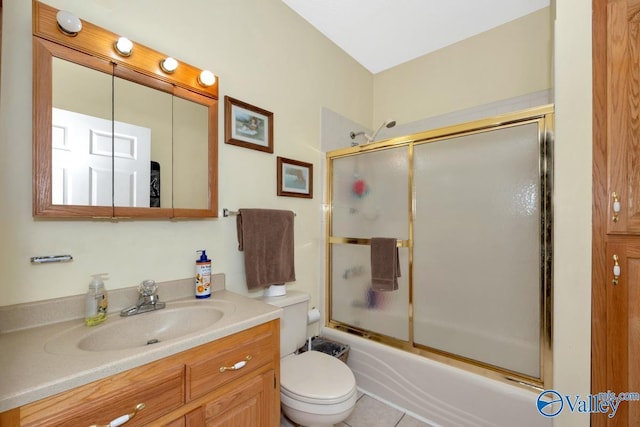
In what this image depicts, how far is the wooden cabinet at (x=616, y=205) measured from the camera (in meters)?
1.03

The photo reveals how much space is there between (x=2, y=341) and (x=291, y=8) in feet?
7.39

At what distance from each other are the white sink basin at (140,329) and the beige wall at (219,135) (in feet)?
0.60

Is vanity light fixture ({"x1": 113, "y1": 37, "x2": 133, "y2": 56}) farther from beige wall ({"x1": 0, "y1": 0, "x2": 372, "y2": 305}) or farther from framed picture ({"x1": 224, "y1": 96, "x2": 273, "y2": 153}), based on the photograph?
framed picture ({"x1": 224, "y1": 96, "x2": 273, "y2": 153})

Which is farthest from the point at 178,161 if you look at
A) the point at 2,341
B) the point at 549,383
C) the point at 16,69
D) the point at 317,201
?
the point at 549,383

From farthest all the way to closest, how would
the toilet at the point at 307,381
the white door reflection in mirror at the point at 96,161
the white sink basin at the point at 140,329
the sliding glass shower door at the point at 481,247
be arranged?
the sliding glass shower door at the point at 481,247 < the toilet at the point at 307,381 < the white door reflection in mirror at the point at 96,161 < the white sink basin at the point at 140,329

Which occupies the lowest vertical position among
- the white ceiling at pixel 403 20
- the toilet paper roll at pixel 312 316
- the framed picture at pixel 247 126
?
the toilet paper roll at pixel 312 316

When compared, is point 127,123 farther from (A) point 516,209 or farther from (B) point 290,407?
(A) point 516,209

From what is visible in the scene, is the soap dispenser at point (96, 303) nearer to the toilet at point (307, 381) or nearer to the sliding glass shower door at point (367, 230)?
the toilet at point (307, 381)

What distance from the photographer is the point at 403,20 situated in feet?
6.53

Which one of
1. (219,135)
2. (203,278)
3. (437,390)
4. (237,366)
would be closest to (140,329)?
(203,278)

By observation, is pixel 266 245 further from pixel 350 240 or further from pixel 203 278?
pixel 350 240

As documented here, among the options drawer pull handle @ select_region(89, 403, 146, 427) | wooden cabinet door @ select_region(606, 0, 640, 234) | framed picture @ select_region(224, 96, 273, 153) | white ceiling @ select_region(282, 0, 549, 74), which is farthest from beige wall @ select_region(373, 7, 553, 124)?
drawer pull handle @ select_region(89, 403, 146, 427)

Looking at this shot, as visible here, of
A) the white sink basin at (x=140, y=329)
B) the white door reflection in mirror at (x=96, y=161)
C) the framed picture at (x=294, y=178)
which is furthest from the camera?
the framed picture at (x=294, y=178)

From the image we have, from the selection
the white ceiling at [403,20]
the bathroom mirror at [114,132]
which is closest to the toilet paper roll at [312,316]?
the bathroom mirror at [114,132]
